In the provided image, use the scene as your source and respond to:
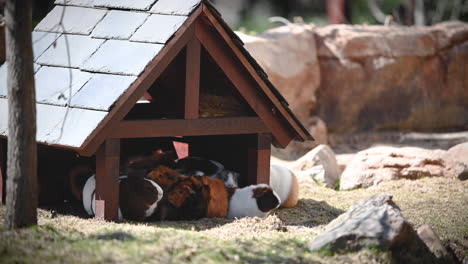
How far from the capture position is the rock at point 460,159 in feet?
31.7

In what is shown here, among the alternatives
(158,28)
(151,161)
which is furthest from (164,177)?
(158,28)

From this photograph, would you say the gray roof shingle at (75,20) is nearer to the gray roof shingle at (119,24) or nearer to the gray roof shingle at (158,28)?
the gray roof shingle at (119,24)

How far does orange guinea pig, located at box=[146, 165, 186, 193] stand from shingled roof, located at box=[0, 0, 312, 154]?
42.4 inches

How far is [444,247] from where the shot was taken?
248 inches

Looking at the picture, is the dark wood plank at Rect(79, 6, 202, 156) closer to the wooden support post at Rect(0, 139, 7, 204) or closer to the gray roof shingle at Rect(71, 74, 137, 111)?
the gray roof shingle at Rect(71, 74, 137, 111)

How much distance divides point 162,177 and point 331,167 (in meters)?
3.48

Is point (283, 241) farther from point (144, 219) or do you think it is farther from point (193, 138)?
point (193, 138)

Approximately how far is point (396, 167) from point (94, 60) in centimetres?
464

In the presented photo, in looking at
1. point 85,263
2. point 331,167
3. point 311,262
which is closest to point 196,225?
point 311,262

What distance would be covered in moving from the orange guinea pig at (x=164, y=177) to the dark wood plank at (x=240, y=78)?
105cm

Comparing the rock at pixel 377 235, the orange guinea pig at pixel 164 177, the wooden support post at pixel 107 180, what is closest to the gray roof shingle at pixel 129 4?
the wooden support post at pixel 107 180

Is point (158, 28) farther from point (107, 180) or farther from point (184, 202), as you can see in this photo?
point (184, 202)

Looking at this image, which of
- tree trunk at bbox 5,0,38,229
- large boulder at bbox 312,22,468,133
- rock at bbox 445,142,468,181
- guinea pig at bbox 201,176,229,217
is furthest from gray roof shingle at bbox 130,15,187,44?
large boulder at bbox 312,22,468,133

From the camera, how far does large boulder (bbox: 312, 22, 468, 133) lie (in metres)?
13.2
